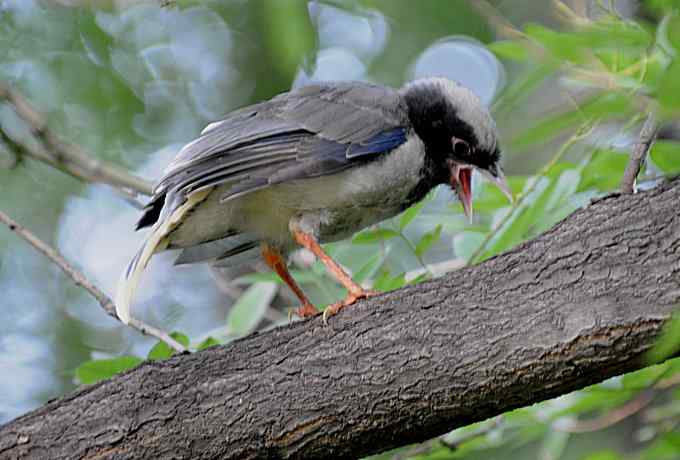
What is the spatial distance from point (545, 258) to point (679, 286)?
1.52 feet

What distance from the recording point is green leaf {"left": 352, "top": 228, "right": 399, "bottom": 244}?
448 cm

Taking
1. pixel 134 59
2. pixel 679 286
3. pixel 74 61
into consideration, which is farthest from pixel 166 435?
pixel 134 59

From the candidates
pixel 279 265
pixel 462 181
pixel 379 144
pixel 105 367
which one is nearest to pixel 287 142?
pixel 379 144

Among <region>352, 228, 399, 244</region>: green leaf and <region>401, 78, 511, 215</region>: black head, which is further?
<region>401, 78, 511, 215</region>: black head

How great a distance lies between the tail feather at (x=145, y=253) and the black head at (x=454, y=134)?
1.18 meters

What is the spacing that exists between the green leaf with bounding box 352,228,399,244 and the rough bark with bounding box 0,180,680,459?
86cm

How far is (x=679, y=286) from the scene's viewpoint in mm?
2963

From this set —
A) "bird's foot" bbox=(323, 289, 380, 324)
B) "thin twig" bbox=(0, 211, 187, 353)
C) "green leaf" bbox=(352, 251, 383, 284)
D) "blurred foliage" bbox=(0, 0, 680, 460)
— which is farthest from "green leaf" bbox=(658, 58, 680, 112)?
"green leaf" bbox=(352, 251, 383, 284)

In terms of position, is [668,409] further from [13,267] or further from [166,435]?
[13,267]

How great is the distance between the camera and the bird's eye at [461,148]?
4.76 metres

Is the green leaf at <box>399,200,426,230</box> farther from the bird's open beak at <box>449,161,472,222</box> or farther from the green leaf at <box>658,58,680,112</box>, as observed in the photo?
the green leaf at <box>658,58,680,112</box>

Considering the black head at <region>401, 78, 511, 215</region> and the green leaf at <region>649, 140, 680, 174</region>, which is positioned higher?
the green leaf at <region>649, 140, 680, 174</region>

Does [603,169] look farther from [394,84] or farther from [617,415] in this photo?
[394,84]

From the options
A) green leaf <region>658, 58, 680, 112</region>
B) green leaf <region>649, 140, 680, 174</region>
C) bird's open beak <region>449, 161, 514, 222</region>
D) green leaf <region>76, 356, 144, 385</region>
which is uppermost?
green leaf <region>658, 58, 680, 112</region>
